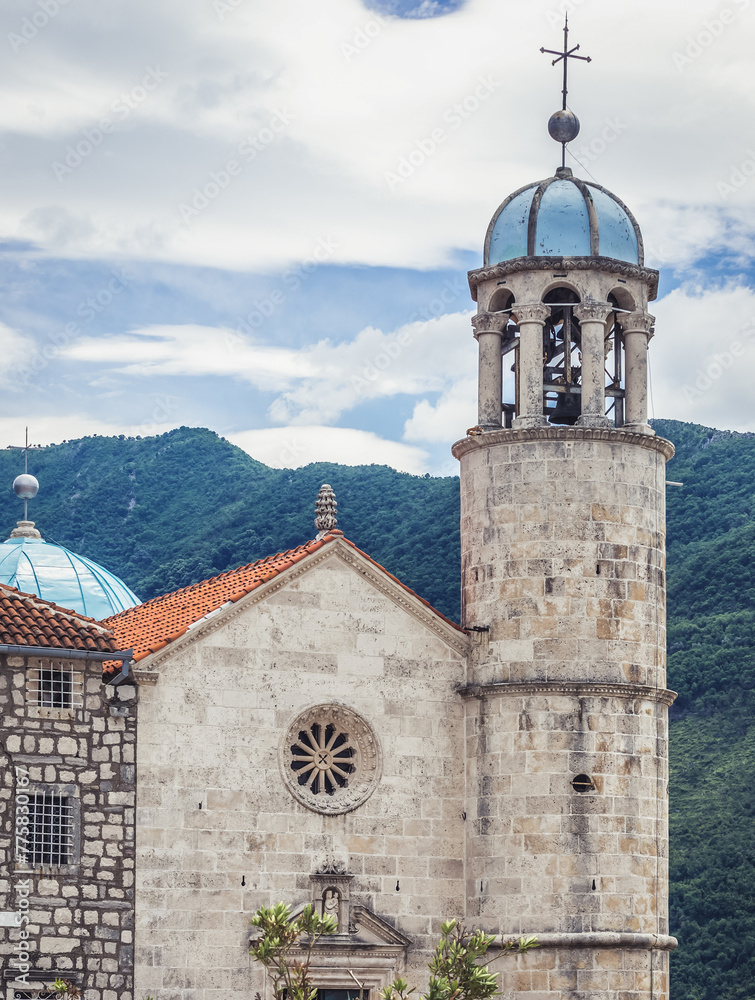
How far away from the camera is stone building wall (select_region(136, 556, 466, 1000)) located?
3120cm

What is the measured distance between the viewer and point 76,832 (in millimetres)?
30781

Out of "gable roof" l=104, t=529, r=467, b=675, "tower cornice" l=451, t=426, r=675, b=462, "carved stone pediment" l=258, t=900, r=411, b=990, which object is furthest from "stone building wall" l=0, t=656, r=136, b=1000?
"tower cornice" l=451, t=426, r=675, b=462

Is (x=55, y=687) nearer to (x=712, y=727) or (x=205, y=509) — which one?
(x=712, y=727)

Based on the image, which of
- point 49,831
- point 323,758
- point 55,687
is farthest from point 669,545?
point 49,831

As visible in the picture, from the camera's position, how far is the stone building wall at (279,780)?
102ft

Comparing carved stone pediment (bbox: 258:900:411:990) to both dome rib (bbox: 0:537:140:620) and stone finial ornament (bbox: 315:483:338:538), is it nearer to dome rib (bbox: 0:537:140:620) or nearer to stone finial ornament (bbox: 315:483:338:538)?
stone finial ornament (bbox: 315:483:338:538)

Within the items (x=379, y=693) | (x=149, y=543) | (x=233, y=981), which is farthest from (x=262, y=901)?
(x=149, y=543)

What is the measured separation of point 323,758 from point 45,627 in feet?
18.0

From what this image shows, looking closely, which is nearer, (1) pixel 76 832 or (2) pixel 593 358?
(1) pixel 76 832

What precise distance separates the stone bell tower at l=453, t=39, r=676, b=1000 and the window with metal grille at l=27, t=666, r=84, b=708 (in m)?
7.07

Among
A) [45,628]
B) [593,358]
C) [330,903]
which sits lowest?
[330,903]

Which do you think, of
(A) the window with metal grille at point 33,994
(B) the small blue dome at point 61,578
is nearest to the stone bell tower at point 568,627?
(A) the window with metal grille at point 33,994

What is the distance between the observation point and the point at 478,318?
1404 inches

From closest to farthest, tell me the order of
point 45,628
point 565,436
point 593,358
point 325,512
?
point 45,628 → point 565,436 → point 325,512 → point 593,358
